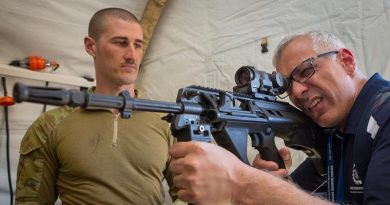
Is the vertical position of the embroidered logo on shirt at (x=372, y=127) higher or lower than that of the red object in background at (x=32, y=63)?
lower

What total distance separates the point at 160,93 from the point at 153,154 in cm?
87

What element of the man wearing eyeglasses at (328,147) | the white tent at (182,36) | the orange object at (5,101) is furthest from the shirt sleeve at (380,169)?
the orange object at (5,101)

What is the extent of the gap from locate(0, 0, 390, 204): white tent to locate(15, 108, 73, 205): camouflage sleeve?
0.56 m

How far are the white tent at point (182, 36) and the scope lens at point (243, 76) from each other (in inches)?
22.9

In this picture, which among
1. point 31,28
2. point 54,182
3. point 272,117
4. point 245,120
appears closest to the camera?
point 245,120

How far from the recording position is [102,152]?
3.82ft

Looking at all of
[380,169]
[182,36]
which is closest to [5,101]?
[182,36]

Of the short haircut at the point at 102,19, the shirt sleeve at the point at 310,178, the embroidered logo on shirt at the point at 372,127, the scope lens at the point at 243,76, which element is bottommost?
the shirt sleeve at the point at 310,178

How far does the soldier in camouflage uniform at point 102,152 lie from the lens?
1.14 m

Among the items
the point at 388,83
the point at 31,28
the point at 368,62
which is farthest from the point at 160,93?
the point at 388,83

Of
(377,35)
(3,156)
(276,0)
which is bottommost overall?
(3,156)

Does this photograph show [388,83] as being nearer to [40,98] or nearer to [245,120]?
[245,120]

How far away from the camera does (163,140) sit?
50.6 inches

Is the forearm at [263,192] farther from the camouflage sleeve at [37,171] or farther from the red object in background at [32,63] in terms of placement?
the red object in background at [32,63]
